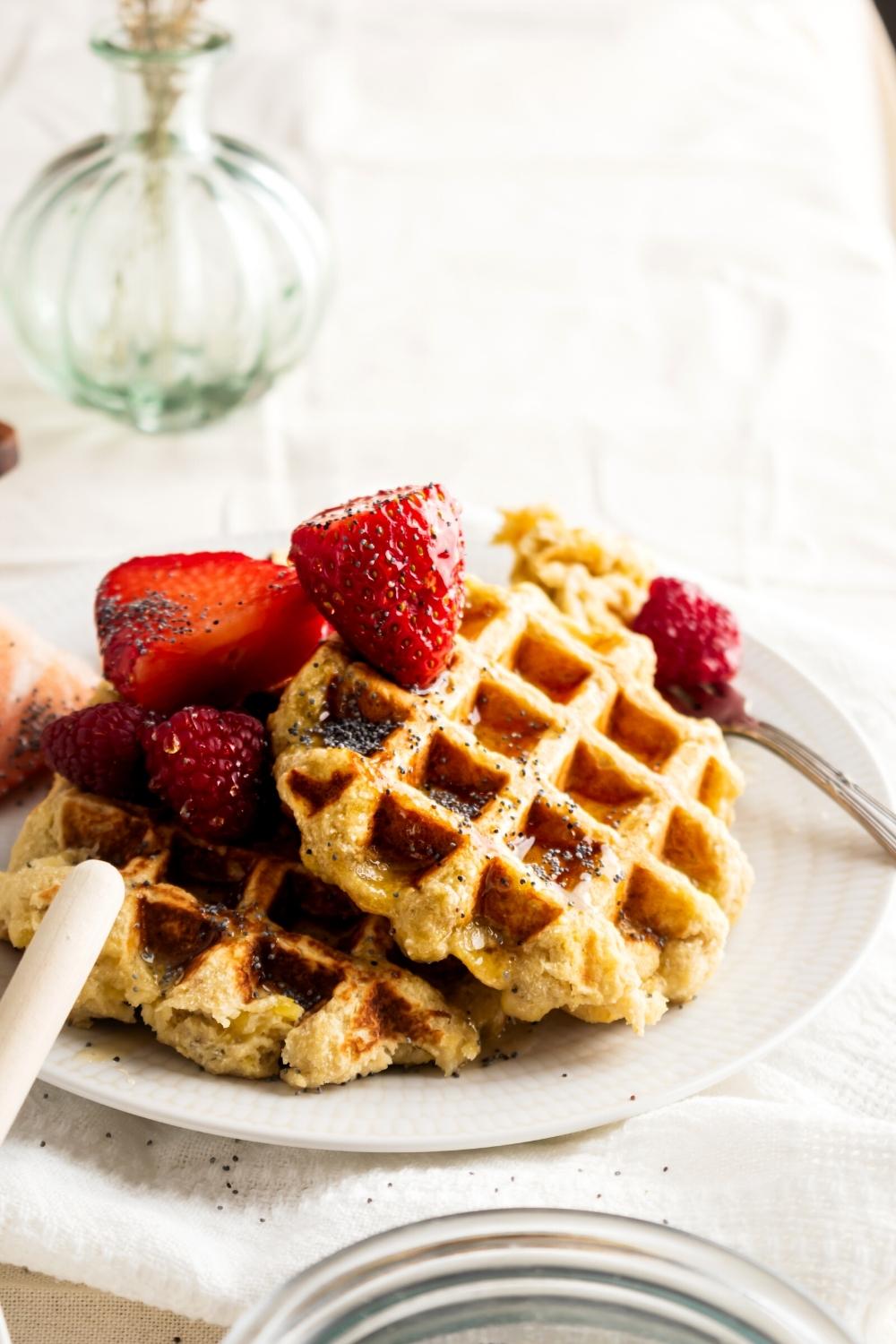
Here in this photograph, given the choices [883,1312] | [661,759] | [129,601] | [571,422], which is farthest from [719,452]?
[883,1312]

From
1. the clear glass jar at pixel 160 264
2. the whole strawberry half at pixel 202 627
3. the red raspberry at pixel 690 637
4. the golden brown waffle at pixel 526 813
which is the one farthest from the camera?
the clear glass jar at pixel 160 264

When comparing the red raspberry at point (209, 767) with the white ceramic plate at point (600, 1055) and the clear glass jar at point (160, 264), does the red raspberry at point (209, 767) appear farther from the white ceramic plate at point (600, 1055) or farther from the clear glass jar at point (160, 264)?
the clear glass jar at point (160, 264)

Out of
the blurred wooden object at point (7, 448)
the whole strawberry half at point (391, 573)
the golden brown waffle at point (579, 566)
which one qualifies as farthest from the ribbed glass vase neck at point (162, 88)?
the whole strawberry half at point (391, 573)

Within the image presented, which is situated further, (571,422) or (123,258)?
(571,422)

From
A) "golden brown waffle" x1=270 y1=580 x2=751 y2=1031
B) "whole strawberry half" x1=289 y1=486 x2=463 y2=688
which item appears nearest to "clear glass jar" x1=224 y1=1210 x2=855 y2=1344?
"golden brown waffle" x1=270 y1=580 x2=751 y2=1031

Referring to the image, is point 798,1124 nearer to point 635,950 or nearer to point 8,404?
point 635,950

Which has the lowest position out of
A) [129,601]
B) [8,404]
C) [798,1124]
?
[8,404]
